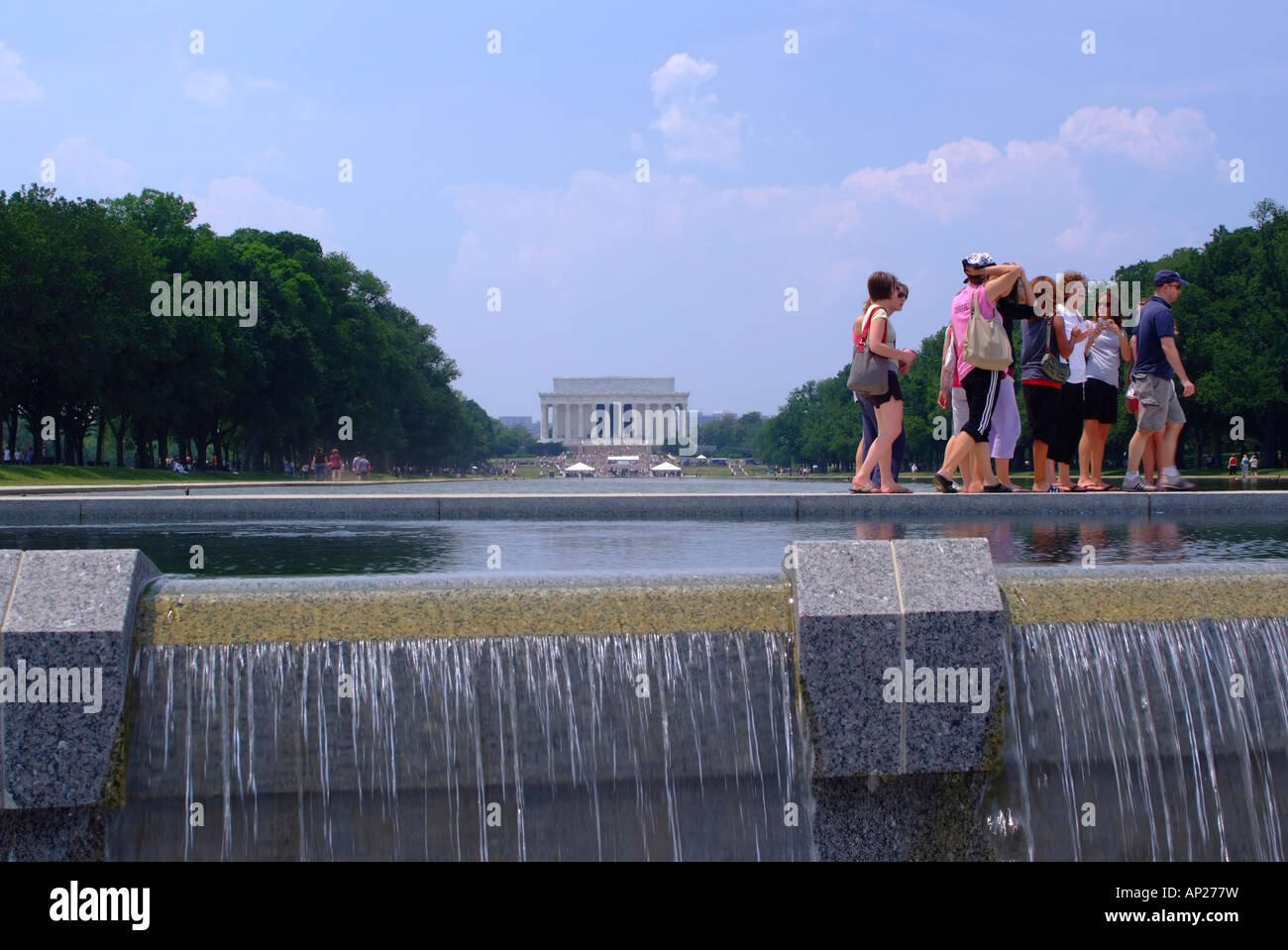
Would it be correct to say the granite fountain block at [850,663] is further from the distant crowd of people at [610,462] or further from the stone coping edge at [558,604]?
the distant crowd of people at [610,462]

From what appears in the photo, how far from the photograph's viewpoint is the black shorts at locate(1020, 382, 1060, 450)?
13.8 metres

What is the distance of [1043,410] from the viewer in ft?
45.5

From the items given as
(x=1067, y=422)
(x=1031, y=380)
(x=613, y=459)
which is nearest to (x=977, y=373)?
(x=1031, y=380)

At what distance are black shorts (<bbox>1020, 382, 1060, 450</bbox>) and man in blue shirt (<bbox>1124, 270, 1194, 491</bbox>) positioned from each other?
89 cm

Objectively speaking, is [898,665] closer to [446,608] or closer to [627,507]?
[446,608]

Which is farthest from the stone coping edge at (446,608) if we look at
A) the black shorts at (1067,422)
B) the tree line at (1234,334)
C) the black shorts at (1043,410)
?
the tree line at (1234,334)

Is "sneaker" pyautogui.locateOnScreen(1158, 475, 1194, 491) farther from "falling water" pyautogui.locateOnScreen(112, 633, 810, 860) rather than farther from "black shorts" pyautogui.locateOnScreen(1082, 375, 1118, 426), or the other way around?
"falling water" pyautogui.locateOnScreen(112, 633, 810, 860)

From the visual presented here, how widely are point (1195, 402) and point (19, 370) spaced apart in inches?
2050

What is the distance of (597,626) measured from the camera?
5.24 metres

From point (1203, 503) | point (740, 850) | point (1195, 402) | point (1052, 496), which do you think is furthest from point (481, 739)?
point (1195, 402)

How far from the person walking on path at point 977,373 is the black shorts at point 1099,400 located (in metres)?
2.01

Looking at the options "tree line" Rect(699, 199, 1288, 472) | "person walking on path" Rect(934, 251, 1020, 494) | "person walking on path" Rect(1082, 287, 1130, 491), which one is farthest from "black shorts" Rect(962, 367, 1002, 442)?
"tree line" Rect(699, 199, 1288, 472)

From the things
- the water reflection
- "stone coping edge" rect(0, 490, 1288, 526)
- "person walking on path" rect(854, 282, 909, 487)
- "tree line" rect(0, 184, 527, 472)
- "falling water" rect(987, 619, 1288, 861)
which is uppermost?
"tree line" rect(0, 184, 527, 472)
